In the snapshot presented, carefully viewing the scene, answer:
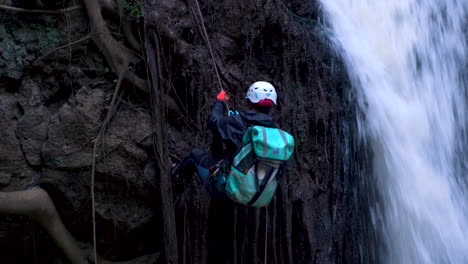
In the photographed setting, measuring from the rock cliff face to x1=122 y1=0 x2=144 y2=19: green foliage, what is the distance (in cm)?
2

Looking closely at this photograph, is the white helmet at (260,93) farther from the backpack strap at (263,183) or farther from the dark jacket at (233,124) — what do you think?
the backpack strap at (263,183)

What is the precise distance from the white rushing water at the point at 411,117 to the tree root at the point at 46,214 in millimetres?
4697

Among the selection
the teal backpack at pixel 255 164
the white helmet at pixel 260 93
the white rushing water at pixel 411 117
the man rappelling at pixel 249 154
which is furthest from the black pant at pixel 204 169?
the white rushing water at pixel 411 117

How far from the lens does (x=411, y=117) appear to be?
298 inches

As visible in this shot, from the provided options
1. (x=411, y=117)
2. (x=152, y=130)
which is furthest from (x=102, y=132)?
(x=411, y=117)

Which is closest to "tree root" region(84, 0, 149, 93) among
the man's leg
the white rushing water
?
the man's leg

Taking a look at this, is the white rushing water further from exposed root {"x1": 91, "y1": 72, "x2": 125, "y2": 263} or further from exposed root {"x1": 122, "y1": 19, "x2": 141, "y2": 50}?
exposed root {"x1": 91, "y1": 72, "x2": 125, "y2": 263}

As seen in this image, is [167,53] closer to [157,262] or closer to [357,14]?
[157,262]

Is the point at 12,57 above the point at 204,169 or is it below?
above

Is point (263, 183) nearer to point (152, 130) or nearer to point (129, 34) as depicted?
point (152, 130)

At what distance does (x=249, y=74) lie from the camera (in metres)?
5.30

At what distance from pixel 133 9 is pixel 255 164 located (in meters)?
2.10

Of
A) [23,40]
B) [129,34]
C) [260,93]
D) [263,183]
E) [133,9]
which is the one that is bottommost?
[263,183]

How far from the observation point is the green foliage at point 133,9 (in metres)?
4.32
